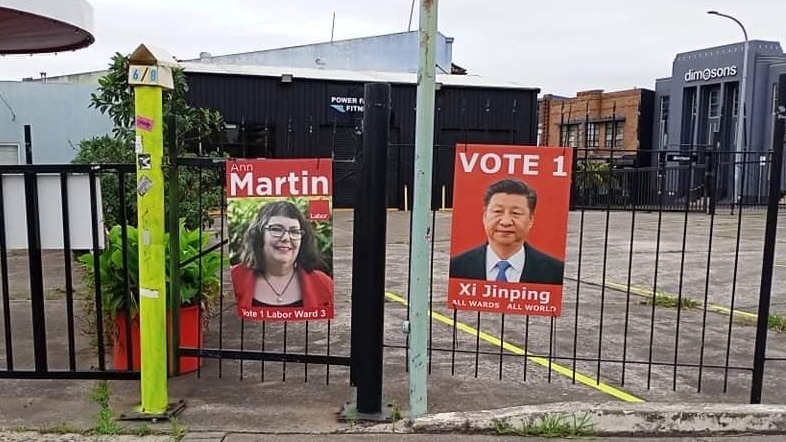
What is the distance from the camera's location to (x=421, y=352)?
4426 mm

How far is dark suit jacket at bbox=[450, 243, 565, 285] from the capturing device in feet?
15.4

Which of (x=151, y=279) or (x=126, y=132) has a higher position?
(x=126, y=132)

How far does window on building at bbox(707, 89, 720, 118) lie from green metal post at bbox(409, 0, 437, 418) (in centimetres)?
3627

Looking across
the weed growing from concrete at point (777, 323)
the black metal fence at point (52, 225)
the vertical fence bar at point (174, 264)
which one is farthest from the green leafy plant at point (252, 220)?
the weed growing from concrete at point (777, 323)

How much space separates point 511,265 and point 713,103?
120 feet

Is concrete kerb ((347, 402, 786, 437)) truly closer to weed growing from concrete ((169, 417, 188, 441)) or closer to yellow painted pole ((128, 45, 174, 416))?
weed growing from concrete ((169, 417, 188, 441))

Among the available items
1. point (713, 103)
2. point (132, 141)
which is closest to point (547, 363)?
point (132, 141)

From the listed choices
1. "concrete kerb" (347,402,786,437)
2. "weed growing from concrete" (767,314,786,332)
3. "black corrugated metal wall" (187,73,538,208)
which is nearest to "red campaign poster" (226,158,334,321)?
"concrete kerb" (347,402,786,437)

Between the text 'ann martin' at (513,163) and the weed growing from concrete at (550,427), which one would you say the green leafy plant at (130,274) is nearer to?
the text 'ann martin' at (513,163)

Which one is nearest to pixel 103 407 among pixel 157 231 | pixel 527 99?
pixel 157 231

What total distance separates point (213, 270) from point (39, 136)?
18755mm

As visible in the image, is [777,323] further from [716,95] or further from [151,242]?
[716,95]

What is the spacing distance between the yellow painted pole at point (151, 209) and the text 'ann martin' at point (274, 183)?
0.50 meters

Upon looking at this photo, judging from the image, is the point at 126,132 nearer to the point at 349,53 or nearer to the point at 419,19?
the point at 419,19
